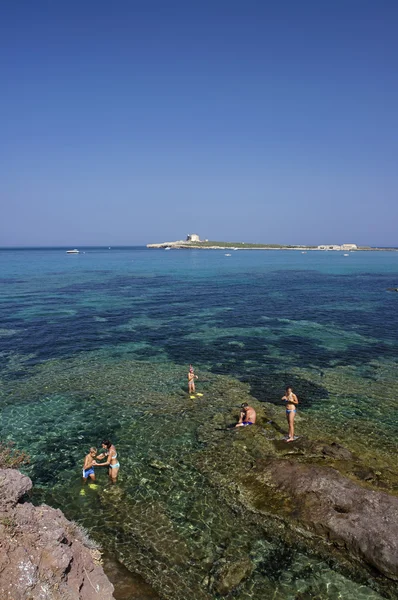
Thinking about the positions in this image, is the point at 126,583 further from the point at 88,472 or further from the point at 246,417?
the point at 246,417

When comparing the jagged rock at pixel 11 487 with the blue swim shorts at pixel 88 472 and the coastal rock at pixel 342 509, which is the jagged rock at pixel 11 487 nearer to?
the blue swim shorts at pixel 88 472

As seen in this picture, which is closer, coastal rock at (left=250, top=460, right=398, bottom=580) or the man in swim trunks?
coastal rock at (left=250, top=460, right=398, bottom=580)

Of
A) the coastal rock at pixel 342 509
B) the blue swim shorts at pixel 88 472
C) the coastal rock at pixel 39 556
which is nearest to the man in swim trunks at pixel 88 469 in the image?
the blue swim shorts at pixel 88 472

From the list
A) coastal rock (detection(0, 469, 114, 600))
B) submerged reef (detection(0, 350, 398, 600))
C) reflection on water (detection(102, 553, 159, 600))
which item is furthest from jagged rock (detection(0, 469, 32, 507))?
submerged reef (detection(0, 350, 398, 600))

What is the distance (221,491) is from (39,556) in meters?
8.35

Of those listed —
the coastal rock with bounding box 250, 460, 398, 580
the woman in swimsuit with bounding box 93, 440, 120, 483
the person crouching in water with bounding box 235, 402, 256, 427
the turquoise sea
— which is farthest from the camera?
the person crouching in water with bounding box 235, 402, 256, 427

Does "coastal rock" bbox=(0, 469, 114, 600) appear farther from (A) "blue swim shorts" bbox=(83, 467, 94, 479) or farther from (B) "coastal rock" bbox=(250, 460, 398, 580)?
(B) "coastal rock" bbox=(250, 460, 398, 580)

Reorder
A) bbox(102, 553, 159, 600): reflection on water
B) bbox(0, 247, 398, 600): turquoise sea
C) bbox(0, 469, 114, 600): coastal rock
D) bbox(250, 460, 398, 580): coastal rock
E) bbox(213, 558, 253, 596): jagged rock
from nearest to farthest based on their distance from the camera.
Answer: bbox(0, 469, 114, 600): coastal rock
bbox(102, 553, 159, 600): reflection on water
bbox(213, 558, 253, 596): jagged rock
bbox(250, 460, 398, 580): coastal rock
bbox(0, 247, 398, 600): turquoise sea

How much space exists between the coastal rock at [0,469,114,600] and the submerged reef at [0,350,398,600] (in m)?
2.41

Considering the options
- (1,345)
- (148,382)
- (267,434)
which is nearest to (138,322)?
(1,345)

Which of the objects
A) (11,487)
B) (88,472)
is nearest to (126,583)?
(11,487)

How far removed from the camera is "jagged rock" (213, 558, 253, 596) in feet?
37.0

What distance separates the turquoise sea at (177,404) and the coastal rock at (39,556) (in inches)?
69.7

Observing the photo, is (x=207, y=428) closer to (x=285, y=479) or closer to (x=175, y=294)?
(x=285, y=479)
